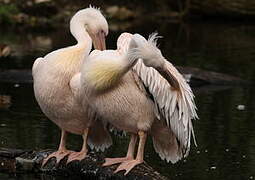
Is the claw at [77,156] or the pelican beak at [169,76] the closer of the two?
the pelican beak at [169,76]

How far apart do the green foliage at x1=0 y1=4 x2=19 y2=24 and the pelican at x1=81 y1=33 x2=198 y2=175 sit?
18.5 metres

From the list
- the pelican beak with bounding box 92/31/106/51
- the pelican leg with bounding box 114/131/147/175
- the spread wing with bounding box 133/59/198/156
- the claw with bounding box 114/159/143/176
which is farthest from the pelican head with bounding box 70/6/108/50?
the claw with bounding box 114/159/143/176

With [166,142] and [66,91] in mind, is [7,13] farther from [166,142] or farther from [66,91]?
[166,142]

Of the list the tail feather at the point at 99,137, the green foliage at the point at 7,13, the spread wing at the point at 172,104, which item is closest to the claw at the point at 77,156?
the tail feather at the point at 99,137

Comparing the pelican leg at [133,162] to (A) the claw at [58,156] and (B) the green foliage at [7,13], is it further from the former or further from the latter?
(B) the green foliage at [7,13]

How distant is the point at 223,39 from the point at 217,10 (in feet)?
19.1

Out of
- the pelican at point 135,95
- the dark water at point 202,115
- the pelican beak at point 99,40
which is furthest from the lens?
the dark water at point 202,115

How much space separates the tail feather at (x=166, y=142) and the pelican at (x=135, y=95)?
97 mm

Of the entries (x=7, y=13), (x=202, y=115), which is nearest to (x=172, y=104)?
(x=202, y=115)

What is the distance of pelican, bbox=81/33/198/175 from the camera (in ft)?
25.4

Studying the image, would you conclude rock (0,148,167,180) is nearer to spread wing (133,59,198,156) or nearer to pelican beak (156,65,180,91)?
spread wing (133,59,198,156)

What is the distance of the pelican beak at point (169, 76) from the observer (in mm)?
7457

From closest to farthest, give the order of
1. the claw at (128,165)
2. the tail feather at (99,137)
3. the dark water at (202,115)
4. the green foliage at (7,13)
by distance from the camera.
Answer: the claw at (128,165), the tail feather at (99,137), the dark water at (202,115), the green foliage at (7,13)

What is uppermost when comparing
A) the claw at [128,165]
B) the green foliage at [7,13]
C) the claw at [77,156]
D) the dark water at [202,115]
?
the claw at [128,165]
